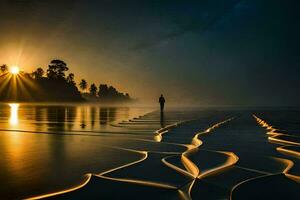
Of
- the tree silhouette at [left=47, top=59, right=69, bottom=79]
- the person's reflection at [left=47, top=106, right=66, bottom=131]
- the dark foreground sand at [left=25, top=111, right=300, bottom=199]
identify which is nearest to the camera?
the dark foreground sand at [left=25, top=111, right=300, bottom=199]

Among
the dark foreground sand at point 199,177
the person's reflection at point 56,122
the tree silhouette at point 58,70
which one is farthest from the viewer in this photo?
the tree silhouette at point 58,70

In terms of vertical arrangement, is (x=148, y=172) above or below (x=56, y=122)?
below

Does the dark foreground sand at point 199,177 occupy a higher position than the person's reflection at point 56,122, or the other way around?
the person's reflection at point 56,122

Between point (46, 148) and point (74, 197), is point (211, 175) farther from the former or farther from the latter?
point (46, 148)

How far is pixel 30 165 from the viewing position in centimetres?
694

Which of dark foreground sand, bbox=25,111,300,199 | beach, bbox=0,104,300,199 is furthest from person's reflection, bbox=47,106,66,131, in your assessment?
dark foreground sand, bbox=25,111,300,199

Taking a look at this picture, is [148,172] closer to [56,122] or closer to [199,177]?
[199,177]

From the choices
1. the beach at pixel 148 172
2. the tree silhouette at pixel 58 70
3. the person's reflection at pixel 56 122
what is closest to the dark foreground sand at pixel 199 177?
the beach at pixel 148 172

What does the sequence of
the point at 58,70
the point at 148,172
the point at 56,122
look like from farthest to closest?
the point at 58,70 < the point at 56,122 < the point at 148,172

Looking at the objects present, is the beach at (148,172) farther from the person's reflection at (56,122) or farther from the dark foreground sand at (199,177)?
the person's reflection at (56,122)

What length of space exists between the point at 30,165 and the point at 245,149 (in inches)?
278

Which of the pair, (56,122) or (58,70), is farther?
(58,70)

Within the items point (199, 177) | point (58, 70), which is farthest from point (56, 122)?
point (58, 70)

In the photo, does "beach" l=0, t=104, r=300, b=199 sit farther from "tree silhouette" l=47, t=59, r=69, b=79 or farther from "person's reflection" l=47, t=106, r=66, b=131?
"tree silhouette" l=47, t=59, r=69, b=79
